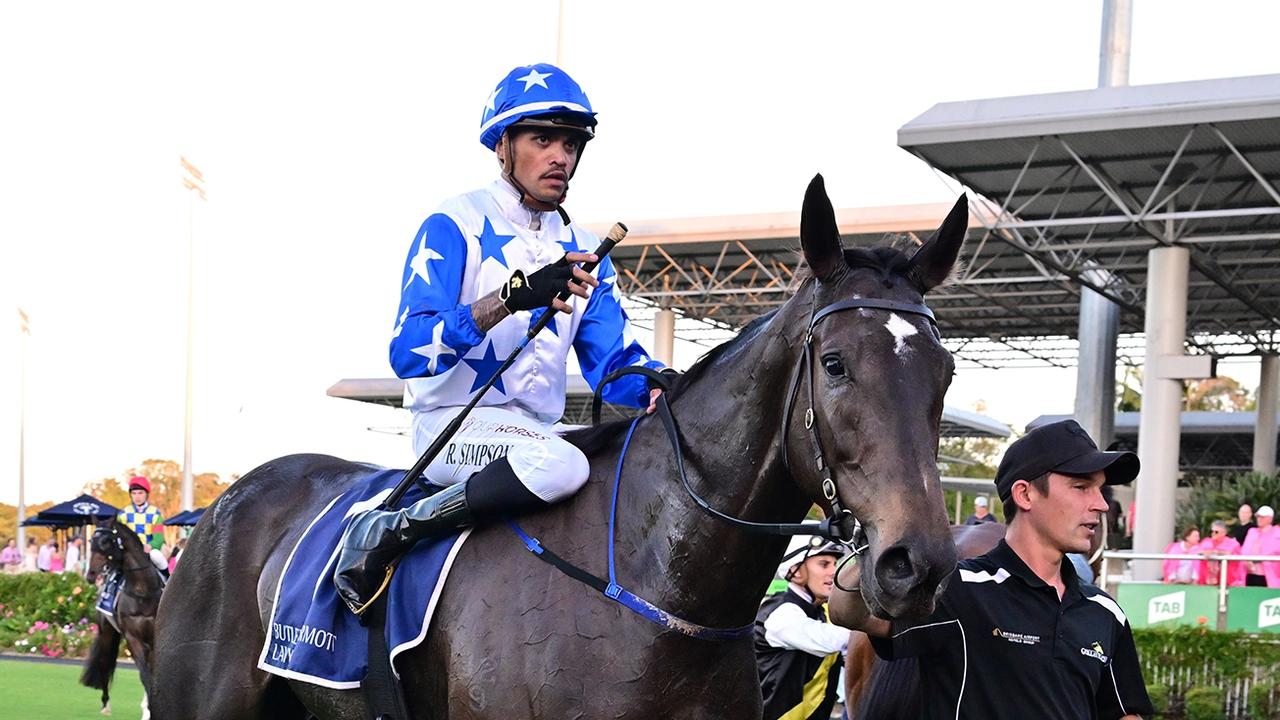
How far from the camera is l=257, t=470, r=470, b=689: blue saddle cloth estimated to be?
333 cm

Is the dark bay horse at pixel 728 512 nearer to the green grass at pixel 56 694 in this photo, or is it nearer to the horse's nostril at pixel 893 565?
the horse's nostril at pixel 893 565

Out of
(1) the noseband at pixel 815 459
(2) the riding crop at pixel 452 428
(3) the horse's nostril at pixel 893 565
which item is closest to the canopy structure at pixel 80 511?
(2) the riding crop at pixel 452 428

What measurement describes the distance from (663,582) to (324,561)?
1.24 m

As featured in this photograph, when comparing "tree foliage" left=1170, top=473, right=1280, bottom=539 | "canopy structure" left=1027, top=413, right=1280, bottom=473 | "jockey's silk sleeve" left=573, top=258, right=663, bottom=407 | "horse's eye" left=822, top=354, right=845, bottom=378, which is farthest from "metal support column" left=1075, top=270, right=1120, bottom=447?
"horse's eye" left=822, top=354, right=845, bottom=378

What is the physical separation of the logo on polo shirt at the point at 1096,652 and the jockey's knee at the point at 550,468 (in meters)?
1.28

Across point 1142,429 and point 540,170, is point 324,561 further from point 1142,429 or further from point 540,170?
point 1142,429

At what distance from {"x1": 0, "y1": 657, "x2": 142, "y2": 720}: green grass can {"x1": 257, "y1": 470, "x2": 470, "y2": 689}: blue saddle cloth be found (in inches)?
321

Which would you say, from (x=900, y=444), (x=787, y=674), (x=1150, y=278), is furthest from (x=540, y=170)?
(x=1150, y=278)

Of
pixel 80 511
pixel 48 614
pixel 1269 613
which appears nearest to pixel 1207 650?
pixel 1269 613

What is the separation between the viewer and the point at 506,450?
3426 mm

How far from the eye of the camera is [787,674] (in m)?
5.96

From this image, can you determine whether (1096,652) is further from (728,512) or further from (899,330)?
(899,330)

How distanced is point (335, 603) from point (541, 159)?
1.32 m

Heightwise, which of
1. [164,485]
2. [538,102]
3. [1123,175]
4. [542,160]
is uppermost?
[1123,175]
